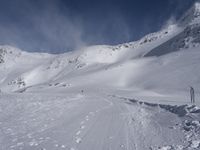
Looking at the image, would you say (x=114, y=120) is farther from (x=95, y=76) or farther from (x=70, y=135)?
(x=95, y=76)

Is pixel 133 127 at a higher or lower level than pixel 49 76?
lower

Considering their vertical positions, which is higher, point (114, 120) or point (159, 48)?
point (159, 48)

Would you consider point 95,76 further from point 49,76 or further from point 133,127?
point 133,127

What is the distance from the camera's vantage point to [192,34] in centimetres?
14150

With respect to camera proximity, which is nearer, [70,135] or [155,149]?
[155,149]

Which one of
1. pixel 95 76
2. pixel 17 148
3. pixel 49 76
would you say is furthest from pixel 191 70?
pixel 49 76

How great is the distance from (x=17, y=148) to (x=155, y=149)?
552 cm

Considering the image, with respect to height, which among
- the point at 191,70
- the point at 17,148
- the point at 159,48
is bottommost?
the point at 17,148

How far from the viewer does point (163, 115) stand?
1845 cm

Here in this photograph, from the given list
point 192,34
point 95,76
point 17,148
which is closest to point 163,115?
point 17,148

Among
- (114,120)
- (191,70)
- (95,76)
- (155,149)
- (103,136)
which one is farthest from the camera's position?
(95,76)

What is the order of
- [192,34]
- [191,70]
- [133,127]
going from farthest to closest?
[192,34] < [191,70] < [133,127]

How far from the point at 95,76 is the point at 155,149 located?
10923cm

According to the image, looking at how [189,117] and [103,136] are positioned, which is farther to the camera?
[189,117]
